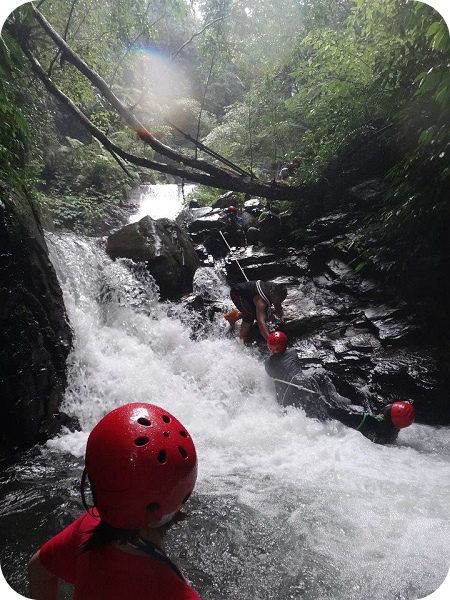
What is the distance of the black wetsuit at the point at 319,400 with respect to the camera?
11.9 ft

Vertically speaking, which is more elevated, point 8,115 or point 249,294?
point 8,115

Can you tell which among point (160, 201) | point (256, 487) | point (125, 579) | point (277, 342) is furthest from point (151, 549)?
point (160, 201)

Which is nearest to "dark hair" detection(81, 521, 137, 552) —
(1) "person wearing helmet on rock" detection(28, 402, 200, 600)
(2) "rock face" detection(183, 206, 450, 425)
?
(1) "person wearing helmet on rock" detection(28, 402, 200, 600)

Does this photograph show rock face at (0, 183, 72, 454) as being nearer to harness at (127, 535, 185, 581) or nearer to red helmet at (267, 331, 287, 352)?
red helmet at (267, 331, 287, 352)

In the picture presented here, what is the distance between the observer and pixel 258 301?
5277 mm

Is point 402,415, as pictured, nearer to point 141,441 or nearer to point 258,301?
point 258,301

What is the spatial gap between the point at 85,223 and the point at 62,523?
1033cm

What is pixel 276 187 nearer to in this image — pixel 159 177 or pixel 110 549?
pixel 110 549

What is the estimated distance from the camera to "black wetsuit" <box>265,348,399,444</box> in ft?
11.9

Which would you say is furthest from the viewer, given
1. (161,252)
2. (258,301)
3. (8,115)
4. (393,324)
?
(161,252)

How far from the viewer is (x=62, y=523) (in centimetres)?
229

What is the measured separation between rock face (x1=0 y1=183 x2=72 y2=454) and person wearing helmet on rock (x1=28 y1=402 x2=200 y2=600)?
9.12ft

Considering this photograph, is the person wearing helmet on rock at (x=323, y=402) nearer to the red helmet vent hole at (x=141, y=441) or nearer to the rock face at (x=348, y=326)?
the rock face at (x=348, y=326)

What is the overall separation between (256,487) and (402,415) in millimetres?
1692
